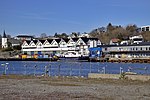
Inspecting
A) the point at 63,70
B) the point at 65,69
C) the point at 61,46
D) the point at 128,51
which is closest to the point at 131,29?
the point at 61,46

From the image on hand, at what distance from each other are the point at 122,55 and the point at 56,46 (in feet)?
122

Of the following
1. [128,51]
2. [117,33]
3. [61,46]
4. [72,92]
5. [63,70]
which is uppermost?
[117,33]

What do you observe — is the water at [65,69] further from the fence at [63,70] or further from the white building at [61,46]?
the white building at [61,46]

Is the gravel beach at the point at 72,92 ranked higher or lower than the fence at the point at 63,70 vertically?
lower

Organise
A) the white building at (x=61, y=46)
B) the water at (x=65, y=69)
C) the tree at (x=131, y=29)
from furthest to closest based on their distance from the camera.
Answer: the tree at (x=131, y=29) < the white building at (x=61, y=46) < the water at (x=65, y=69)

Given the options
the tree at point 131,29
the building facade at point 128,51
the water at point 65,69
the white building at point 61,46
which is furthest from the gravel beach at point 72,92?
the tree at point 131,29

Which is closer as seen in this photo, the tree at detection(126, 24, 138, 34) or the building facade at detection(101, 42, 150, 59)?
the building facade at detection(101, 42, 150, 59)

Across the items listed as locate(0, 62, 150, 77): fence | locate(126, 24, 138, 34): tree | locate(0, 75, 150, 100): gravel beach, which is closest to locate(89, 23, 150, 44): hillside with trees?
locate(126, 24, 138, 34): tree

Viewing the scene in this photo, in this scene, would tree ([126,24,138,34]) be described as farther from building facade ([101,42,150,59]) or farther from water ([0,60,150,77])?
water ([0,60,150,77])

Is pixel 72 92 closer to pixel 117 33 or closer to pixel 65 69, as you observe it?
pixel 65 69

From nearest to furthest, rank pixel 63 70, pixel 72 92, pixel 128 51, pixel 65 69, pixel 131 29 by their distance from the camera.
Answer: pixel 72 92, pixel 63 70, pixel 65 69, pixel 128 51, pixel 131 29

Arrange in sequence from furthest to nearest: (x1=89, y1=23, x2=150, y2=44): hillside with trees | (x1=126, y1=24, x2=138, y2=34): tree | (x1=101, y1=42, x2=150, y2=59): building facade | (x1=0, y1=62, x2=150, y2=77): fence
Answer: (x1=126, y1=24, x2=138, y2=34): tree → (x1=89, y1=23, x2=150, y2=44): hillside with trees → (x1=101, y1=42, x2=150, y2=59): building facade → (x1=0, y1=62, x2=150, y2=77): fence

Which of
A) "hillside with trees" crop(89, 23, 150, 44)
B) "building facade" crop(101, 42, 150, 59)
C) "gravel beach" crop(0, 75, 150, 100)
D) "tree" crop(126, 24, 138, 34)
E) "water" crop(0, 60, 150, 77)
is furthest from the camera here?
"tree" crop(126, 24, 138, 34)

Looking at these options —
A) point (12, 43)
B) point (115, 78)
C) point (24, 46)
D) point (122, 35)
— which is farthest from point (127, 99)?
point (12, 43)
